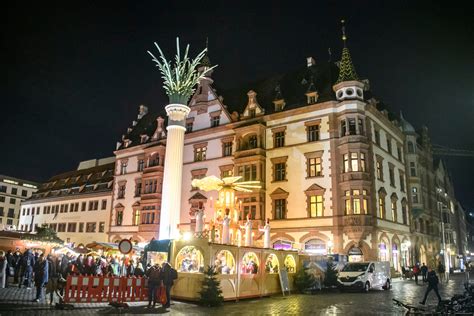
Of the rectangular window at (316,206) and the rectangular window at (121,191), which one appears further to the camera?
the rectangular window at (121,191)

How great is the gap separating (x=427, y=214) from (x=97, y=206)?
46.1 m

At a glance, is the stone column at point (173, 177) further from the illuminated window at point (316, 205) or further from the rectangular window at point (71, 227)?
the rectangular window at point (71, 227)

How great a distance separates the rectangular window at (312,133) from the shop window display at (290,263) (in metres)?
15.2

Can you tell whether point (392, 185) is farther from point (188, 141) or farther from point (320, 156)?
point (188, 141)

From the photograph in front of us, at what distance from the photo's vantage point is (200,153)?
4759 centimetres

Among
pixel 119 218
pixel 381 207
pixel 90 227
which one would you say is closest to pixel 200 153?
pixel 119 218

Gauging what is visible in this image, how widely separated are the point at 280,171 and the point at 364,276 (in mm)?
15723

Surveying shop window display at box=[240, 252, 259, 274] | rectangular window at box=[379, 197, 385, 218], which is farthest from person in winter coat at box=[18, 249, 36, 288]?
rectangular window at box=[379, 197, 385, 218]

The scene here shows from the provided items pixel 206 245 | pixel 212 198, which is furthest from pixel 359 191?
pixel 206 245

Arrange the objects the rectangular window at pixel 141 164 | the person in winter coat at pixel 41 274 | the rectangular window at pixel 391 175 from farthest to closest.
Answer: the rectangular window at pixel 141 164, the rectangular window at pixel 391 175, the person in winter coat at pixel 41 274

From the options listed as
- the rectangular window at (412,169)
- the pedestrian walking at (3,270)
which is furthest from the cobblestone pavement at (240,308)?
the rectangular window at (412,169)

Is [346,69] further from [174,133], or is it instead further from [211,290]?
[211,290]

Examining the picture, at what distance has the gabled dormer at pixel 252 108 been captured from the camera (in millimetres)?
43812

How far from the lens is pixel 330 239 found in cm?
3575
